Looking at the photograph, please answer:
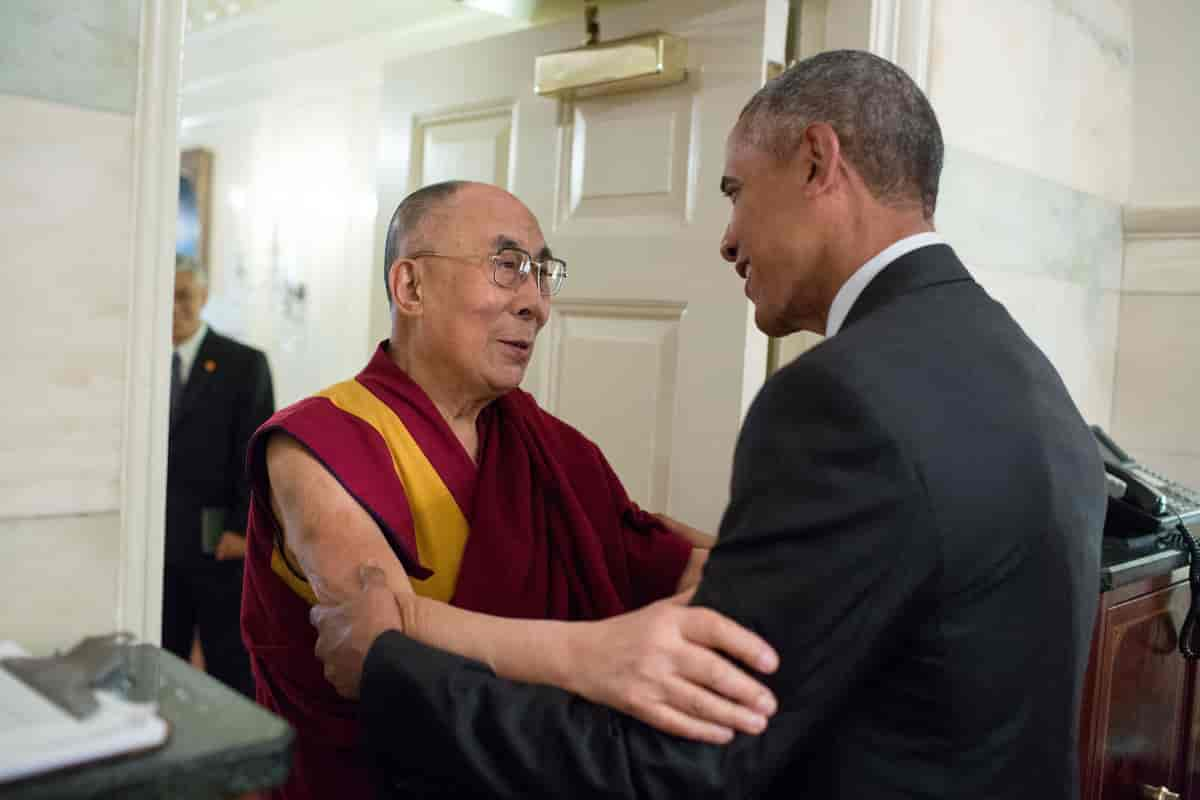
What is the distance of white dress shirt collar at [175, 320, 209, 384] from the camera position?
126 inches

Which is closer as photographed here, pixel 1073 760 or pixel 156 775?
pixel 156 775

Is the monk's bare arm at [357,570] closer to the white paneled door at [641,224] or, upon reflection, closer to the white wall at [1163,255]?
the white paneled door at [641,224]

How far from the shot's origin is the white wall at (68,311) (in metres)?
1.07

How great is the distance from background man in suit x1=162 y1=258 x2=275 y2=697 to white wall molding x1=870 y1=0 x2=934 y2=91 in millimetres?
2117

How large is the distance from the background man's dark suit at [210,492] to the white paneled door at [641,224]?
1.08 meters

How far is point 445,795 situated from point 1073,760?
0.69m

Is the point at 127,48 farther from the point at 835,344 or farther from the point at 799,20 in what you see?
the point at 799,20

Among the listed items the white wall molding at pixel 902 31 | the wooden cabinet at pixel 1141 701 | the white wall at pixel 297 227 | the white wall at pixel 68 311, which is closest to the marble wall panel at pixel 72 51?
the white wall at pixel 68 311

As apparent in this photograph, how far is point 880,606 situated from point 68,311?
88 centimetres

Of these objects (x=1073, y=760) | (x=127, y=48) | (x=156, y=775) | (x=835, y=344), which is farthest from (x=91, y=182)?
(x=1073, y=760)

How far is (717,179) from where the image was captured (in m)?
2.10

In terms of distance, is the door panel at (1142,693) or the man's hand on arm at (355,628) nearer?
the man's hand on arm at (355,628)

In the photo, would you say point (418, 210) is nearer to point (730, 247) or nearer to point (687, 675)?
point (730, 247)

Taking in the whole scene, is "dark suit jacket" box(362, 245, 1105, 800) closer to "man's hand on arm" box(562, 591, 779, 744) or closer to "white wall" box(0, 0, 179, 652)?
"man's hand on arm" box(562, 591, 779, 744)
